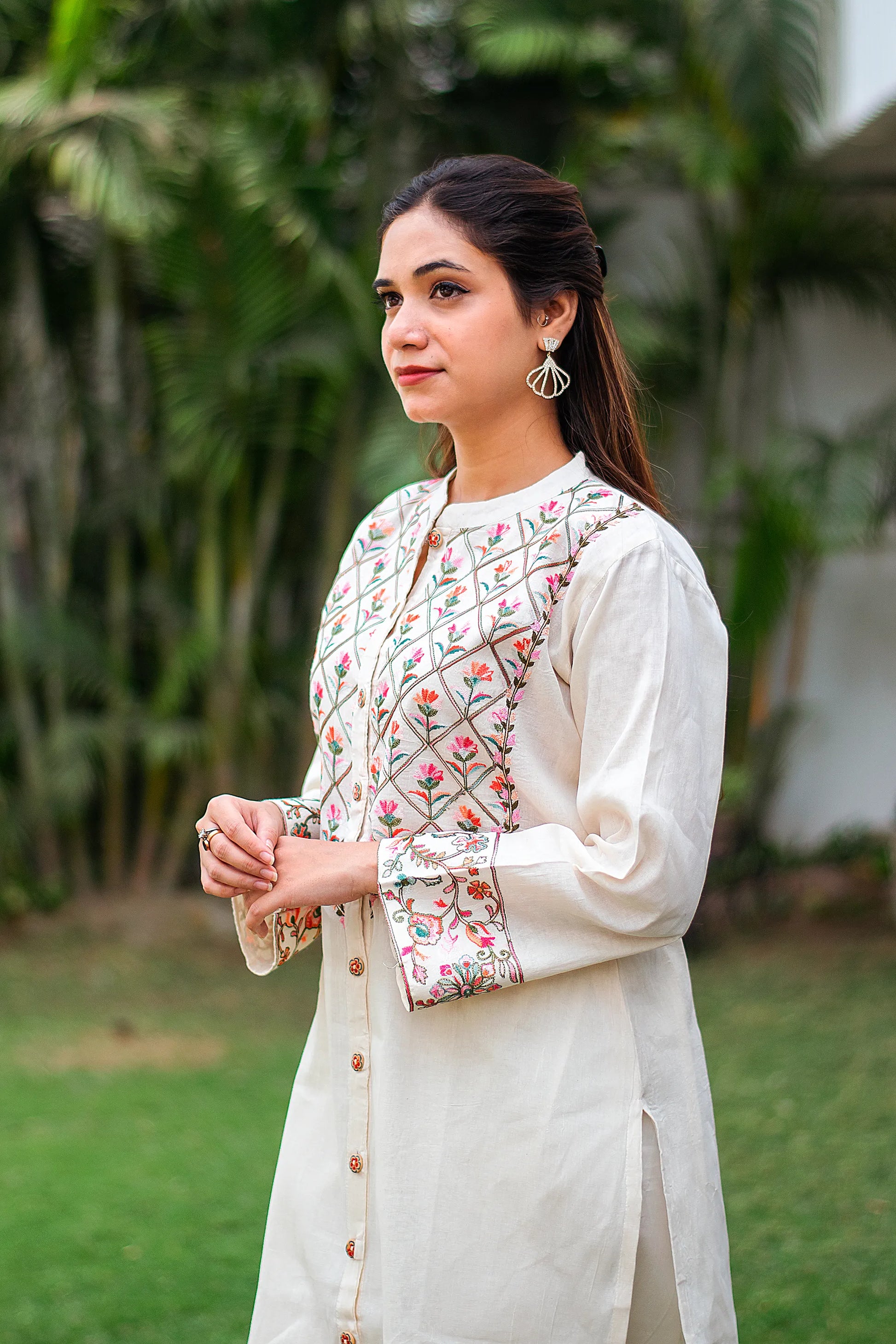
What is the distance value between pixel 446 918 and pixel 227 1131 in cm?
303

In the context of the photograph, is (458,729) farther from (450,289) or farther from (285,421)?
(285,421)

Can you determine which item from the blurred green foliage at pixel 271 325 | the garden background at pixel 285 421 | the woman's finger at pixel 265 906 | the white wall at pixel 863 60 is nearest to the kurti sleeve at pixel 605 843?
the woman's finger at pixel 265 906

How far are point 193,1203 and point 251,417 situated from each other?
344cm

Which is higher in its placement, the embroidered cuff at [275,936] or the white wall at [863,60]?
the white wall at [863,60]

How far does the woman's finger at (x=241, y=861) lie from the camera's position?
1571 millimetres

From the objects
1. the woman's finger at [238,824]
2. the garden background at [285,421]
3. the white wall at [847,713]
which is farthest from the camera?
the white wall at [847,713]

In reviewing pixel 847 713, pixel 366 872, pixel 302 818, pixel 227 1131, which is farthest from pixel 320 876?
pixel 847 713

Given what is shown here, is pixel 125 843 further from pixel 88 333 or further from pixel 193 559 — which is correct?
pixel 88 333

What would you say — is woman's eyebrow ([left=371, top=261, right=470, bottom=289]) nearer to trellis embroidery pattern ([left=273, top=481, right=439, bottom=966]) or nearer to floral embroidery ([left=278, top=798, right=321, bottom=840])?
trellis embroidery pattern ([left=273, top=481, right=439, bottom=966])

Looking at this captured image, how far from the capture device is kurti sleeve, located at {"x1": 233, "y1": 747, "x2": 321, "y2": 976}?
5.90 ft

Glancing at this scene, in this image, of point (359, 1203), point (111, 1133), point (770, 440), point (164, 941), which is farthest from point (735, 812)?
point (359, 1203)

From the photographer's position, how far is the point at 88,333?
6820 millimetres

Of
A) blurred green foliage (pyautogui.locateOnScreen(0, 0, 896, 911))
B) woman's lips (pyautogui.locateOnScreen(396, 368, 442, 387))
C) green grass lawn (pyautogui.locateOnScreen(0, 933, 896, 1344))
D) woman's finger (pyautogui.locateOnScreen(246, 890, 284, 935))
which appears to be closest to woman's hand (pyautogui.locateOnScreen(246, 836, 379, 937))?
woman's finger (pyautogui.locateOnScreen(246, 890, 284, 935))

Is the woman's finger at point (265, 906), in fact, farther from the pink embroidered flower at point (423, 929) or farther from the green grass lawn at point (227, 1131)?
the green grass lawn at point (227, 1131)
